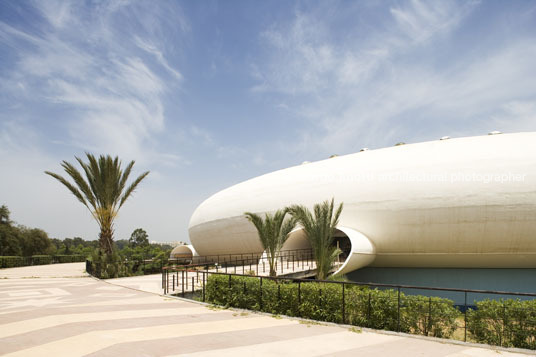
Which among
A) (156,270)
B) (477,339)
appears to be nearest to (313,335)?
(477,339)

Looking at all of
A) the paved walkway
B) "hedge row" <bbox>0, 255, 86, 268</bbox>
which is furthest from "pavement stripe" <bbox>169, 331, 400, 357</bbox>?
"hedge row" <bbox>0, 255, 86, 268</bbox>

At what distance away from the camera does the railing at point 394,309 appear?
7824mm

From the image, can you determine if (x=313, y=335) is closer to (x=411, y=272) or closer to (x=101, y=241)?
(x=411, y=272)

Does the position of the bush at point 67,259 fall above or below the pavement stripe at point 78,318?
below

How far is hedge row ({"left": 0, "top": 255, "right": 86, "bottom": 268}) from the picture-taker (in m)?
32.2

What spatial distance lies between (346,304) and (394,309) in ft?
3.99

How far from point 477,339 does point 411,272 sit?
16.9 metres

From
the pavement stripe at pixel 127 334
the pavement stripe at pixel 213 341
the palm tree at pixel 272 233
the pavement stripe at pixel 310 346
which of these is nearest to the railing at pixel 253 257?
the palm tree at pixel 272 233

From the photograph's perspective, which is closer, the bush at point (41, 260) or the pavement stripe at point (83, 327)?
the pavement stripe at point (83, 327)

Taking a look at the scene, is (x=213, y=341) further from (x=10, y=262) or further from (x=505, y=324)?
(x=10, y=262)

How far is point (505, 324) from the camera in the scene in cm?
782

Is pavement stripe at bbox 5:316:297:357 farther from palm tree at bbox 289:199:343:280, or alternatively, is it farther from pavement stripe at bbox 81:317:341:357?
palm tree at bbox 289:199:343:280

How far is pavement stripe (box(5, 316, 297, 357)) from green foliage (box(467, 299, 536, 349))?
4.40 metres

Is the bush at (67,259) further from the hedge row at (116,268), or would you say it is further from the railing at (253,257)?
the hedge row at (116,268)
